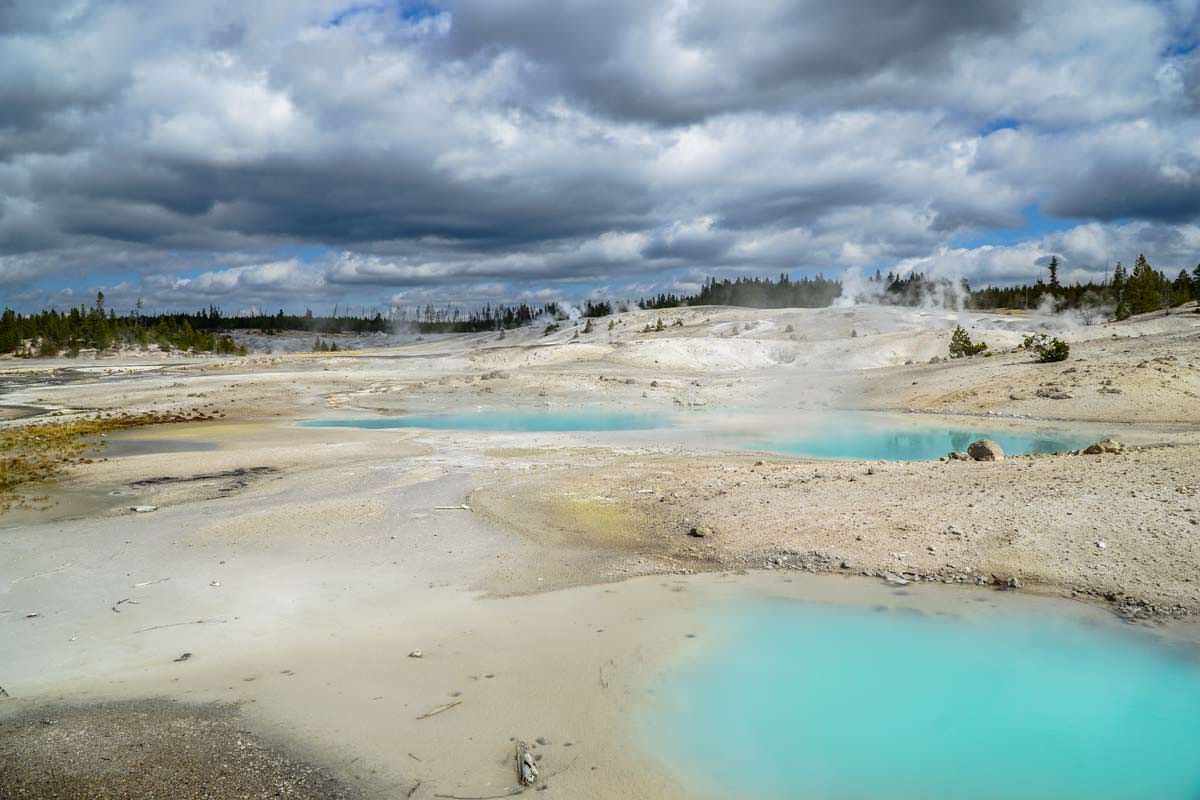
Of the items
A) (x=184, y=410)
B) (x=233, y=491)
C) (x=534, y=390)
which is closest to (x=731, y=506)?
(x=233, y=491)

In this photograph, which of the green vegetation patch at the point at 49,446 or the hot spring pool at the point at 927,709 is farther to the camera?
the green vegetation patch at the point at 49,446

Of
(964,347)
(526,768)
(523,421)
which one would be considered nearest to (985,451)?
(526,768)

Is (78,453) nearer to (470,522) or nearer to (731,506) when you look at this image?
(470,522)

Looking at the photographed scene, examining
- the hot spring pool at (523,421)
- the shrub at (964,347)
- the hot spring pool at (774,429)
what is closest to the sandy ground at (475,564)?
the hot spring pool at (774,429)

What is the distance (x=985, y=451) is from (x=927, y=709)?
9.49m

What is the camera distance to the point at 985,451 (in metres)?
14.7

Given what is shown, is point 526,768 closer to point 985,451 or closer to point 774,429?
point 985,451

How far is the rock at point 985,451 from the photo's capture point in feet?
47.8

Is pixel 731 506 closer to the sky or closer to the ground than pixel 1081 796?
closer to the sky

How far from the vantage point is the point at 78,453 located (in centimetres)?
2041

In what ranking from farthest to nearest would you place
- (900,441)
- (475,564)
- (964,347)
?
1. (964,347)
2. (900,441)
3. (475,564)

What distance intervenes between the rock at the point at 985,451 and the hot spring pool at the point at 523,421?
41.1 feet

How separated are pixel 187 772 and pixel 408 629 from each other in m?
2.86

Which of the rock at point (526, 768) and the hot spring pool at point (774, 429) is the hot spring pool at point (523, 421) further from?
the rock at point (526, 768)
